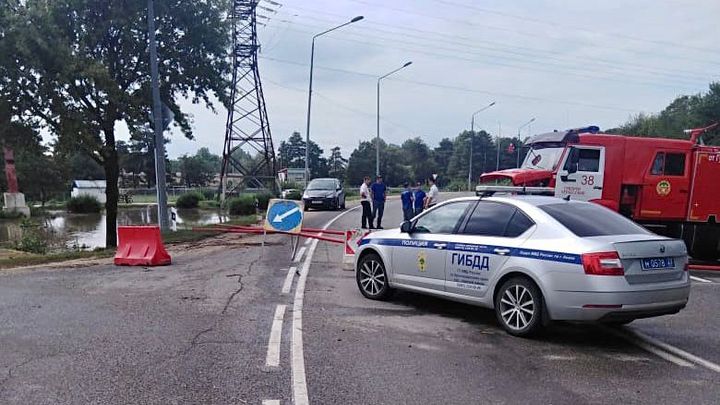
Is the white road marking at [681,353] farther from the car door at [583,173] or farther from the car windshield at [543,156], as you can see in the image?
the car windshield at [543,156]

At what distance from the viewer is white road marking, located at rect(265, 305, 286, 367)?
18.1ft

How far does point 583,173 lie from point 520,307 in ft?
27.6

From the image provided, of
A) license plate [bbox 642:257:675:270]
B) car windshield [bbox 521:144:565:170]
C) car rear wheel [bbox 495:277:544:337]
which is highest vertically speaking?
car windshield [bbox 521:144:565:170]

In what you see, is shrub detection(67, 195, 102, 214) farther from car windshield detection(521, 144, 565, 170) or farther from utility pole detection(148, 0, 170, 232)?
car windshield detection(521, 144, 565, 170)

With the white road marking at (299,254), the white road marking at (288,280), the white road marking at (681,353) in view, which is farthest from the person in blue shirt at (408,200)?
the white road marking at (681,353)

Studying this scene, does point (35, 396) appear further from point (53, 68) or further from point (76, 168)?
point (76, 168)

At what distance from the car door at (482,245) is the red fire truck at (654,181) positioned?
23.5 feet

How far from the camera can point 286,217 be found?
1205 cm

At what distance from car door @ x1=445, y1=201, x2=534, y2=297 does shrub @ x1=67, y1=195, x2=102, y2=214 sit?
150 ft

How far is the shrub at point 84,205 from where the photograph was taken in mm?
47125

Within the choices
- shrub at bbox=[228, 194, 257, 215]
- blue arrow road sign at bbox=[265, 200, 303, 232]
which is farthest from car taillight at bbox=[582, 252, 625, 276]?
shrub at bbox=[228, 194, 257, 215]

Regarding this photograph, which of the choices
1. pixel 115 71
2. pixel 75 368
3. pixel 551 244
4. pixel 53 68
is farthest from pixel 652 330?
pixel 115 71

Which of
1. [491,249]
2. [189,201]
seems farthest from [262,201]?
[491,249]

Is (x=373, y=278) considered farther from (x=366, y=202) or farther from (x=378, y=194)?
(x=378, y=194)
